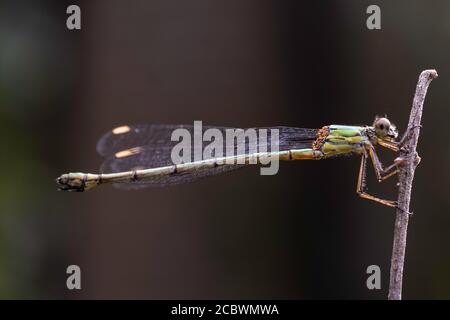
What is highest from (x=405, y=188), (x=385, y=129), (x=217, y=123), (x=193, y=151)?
(x=217, y=123)

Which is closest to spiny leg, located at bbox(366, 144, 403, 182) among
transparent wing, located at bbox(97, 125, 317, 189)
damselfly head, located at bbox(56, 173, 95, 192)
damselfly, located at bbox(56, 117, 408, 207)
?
damselfly, located at bbox(56, 117, 408, 207)

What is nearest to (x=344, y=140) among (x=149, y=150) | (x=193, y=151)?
(x=193, y=151)

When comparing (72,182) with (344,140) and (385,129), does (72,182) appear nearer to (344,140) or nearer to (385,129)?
(344,140)

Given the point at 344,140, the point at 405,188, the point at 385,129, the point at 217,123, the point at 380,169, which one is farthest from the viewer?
the point at 217,123

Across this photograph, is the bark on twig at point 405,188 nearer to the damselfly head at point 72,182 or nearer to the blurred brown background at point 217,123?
the damselfly head at point 72,182

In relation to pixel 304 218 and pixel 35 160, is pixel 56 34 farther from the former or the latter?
pixel 304 218

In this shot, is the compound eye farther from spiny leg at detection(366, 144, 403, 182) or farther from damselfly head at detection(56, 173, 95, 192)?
damselfly head at detection(56, 173, 95, 192)

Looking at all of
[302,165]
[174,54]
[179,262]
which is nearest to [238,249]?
[179,262]
